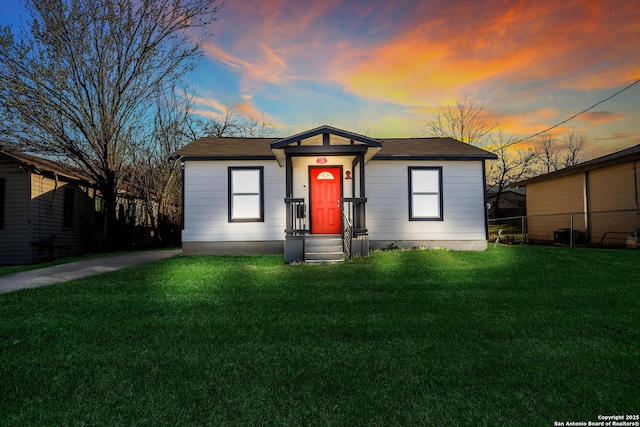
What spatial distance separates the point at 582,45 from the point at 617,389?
14067 millimetres

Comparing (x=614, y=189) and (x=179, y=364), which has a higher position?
(x=614, y=189)

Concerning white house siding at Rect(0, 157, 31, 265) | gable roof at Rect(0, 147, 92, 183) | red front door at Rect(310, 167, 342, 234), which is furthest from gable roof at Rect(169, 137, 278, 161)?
white house siding at Rect(0, 157, 31, 265)

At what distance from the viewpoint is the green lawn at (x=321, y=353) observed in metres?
2.82

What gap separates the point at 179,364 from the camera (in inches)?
142

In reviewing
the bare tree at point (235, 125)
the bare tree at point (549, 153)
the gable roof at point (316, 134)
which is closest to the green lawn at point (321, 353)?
the gable roof at point (316, 134)

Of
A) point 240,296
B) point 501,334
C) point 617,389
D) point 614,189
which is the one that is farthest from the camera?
point 614,189

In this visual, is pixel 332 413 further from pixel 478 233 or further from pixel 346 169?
pixel 478 233

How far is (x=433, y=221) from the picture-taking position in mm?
13148

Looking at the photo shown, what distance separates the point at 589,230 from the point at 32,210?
73.2 ft

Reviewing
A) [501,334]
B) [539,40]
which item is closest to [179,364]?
[501,334]

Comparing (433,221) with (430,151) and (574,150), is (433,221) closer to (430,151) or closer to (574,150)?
(430,151)

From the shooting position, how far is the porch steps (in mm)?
10484

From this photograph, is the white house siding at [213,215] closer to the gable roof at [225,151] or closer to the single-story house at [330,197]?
the single-story house at [330,197]

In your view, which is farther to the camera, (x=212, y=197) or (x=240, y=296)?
(x=212, y=197)
